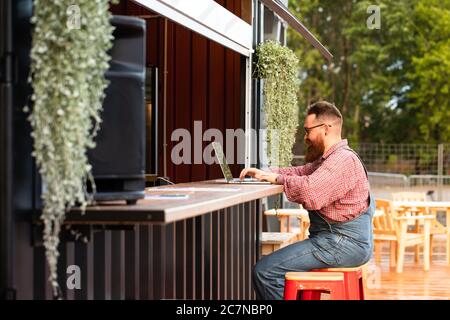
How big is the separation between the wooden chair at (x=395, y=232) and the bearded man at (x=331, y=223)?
5.55m

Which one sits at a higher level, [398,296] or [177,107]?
[177,107]

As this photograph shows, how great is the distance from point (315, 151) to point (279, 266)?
0.72m

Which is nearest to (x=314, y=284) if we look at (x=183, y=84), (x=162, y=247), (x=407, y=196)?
(x=162, y=247)

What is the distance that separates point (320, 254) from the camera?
4.66 m

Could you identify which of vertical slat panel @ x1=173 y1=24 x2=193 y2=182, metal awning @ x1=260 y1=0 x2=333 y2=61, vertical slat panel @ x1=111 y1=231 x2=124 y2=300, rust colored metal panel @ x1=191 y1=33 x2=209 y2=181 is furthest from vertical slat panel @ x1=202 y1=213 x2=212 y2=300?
vertical slat panel @ x1=173 y1=24 x2=193 y2=182

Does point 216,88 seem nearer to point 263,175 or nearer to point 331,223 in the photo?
point 263,175

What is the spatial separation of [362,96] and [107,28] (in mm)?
25769

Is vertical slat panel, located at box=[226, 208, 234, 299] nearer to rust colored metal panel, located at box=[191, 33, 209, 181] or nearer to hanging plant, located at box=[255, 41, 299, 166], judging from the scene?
hanging plant, located at box=[255, 41, 299, 166]

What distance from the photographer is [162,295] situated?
13.9 ft

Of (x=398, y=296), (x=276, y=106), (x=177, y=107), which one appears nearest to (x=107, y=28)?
(x=276, y=106)

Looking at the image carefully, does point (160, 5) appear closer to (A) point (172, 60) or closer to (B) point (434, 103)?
(A) point (172, 60)

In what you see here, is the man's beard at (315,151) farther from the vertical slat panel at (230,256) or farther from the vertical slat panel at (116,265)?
the vertical slat panel at (116,265)

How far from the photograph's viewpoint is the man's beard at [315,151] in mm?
4887

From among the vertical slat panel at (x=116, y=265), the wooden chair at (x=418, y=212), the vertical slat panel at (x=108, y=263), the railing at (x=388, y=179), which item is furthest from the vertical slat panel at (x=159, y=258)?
the railing at (x=388, y=179)
